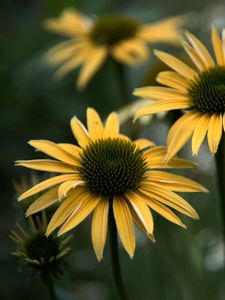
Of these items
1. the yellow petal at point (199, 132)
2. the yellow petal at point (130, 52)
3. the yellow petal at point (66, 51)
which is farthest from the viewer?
the yellow petal at point (66, 51)

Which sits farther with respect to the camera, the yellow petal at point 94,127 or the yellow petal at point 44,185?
the yellow petal at point 94,127

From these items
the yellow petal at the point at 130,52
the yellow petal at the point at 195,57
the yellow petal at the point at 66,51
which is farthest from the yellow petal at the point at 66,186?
the yellow petal at the point at 66,51

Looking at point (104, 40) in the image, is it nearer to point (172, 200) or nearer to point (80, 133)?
point (80, 133)

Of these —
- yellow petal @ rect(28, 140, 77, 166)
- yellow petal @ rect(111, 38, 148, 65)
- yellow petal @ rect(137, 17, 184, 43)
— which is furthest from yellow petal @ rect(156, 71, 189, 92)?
yellow petal @ rect(137, 17, 184, 43)

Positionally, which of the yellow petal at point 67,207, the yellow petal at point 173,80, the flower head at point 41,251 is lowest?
the flower head at point 41,251

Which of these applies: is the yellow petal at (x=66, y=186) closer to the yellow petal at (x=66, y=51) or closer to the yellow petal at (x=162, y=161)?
the yellow petal at (x=162, y=161)

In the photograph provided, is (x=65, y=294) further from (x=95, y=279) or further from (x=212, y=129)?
(x=95, y=279)

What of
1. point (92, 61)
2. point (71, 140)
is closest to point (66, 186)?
point (92, 61)

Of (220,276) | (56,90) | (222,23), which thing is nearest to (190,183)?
(220,276)
